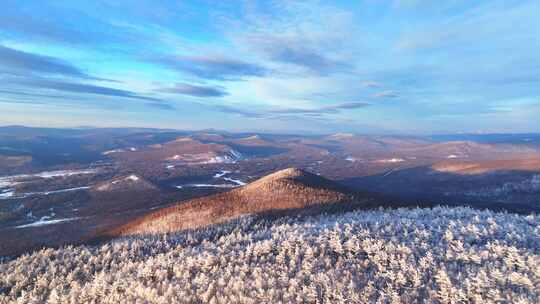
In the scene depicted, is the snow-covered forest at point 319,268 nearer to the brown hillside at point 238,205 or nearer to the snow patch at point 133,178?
the brown hillside at point 238,205

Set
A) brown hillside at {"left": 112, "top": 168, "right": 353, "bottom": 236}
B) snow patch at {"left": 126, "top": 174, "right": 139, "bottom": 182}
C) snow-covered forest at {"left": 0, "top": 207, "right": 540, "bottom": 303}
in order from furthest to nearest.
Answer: snow patch at {"left": 126, "top": 174, "right": 139, "bottom": 182}
brown hillside at {"left": 112, "top": 168, "right": 353, "bottom": 236}
snow-covered forest at {"left": 0, "top": 207, "right": 540, "bottom": 303}

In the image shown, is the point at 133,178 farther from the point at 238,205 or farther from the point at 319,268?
the point at 319,268

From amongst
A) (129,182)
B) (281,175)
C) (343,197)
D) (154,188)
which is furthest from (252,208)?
(129,182)

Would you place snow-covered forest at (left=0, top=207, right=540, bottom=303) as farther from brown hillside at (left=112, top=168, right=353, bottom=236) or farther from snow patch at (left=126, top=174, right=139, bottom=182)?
snow patch at (left=126, top=174, right=139, bottom=182)

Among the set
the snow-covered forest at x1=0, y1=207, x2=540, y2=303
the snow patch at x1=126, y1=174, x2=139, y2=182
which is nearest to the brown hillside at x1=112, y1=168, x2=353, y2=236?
the snow-covered forest at x1=0, y1=207, x2=540, y2=303

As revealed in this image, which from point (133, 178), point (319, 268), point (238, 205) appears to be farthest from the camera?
point (133, 178)

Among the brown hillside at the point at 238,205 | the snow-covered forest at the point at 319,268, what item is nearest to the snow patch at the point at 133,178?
the brown hillside at the point at 238,205

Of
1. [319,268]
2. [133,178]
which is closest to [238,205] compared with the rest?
[319,268]

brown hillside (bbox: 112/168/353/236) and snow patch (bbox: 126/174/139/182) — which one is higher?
brown hillside (bbox: 112/168/353/236)
